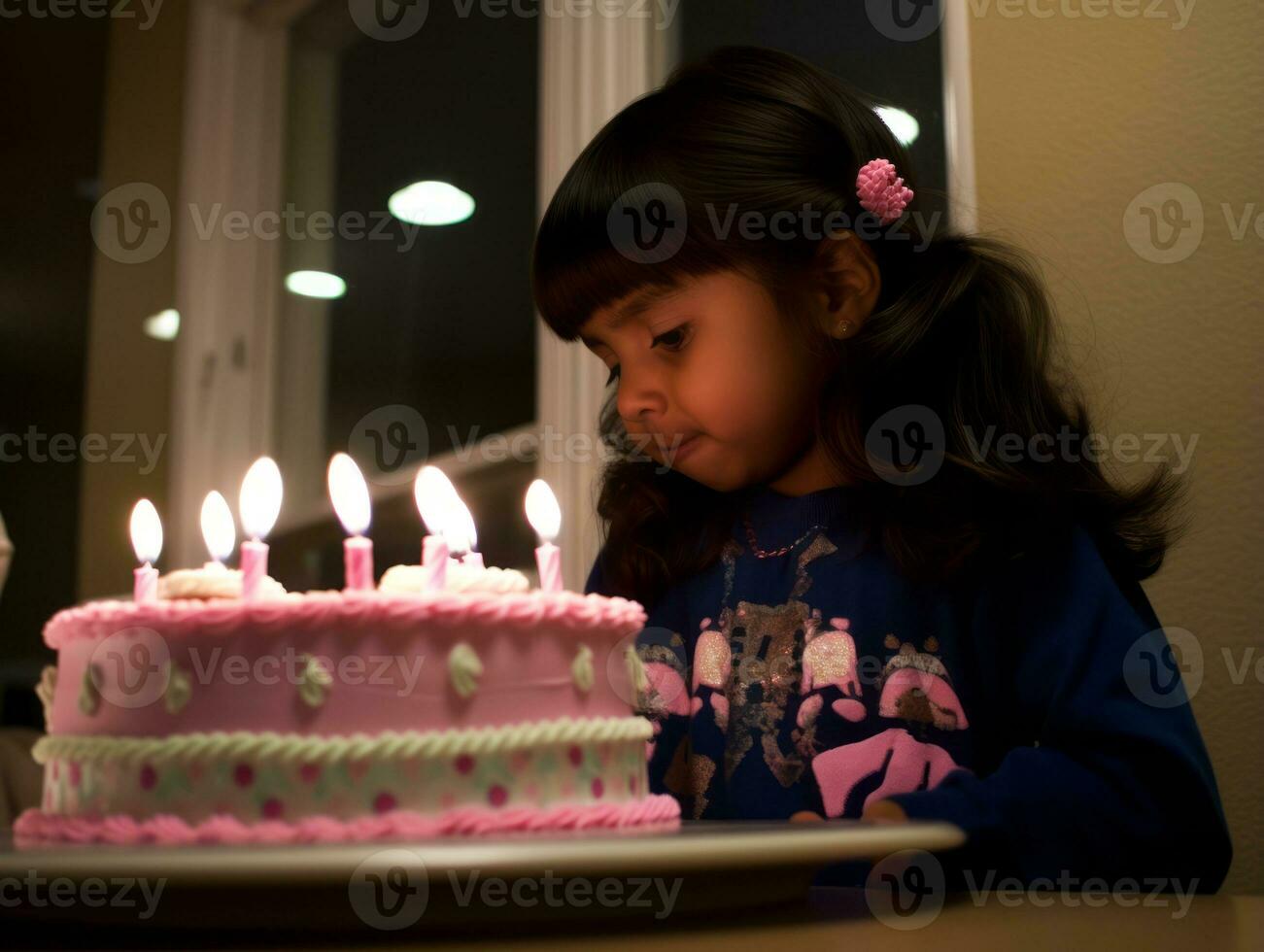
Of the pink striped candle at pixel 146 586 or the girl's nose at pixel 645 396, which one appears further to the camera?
the girl's nose at pixel 645 396

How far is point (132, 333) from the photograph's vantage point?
3.57m

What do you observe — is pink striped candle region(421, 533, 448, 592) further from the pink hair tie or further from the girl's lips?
the pink hair tie

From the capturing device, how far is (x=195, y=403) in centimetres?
321

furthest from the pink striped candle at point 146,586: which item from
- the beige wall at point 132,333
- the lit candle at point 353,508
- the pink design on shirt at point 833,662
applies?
the beige wall at point 132,333

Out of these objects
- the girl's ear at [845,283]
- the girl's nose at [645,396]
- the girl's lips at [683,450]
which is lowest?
the girl's lips at [683,450]

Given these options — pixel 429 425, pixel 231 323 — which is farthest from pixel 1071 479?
pixel 231 323

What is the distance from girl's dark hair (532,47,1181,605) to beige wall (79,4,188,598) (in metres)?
2.49

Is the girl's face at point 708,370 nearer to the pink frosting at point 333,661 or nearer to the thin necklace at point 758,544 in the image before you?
the thin necklace at point 758,544

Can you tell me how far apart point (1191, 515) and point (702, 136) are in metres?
0.62

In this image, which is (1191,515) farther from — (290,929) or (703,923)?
(290,929)

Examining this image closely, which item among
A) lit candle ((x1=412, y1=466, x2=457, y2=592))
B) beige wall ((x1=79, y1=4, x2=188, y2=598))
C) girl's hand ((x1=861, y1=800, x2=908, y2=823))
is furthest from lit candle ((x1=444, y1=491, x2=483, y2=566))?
beige wall ((x1=79, y1=4, x2=188, y2=598))

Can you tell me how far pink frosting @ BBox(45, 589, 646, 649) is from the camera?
2.14 ft

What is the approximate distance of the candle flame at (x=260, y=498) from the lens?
0.76m

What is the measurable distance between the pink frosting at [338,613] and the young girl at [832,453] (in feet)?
1.54
